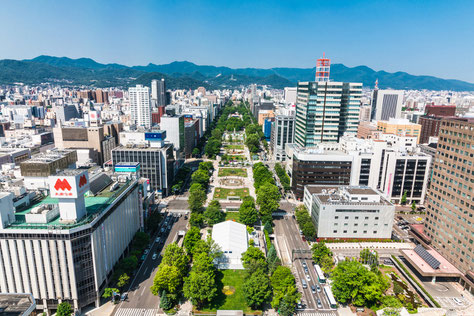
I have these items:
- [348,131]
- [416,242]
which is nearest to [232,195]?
[348,131]

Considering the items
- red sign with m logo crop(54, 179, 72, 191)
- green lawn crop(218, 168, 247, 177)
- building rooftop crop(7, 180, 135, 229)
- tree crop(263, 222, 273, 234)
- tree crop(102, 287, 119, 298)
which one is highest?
red sign with m logo crop(54, 179, 72, 191)

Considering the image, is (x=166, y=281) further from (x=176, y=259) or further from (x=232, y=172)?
(x=232, y=172)

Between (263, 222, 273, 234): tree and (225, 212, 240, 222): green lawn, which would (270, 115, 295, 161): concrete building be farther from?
(263, 222, 273, 234): tree

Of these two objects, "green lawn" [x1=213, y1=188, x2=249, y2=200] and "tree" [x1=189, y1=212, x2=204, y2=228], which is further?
"green lawn" [x1=213, y1=188, x2=249, y2=200]

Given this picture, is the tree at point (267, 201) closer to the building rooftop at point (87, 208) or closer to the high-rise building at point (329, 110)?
the high-rise building at point (329, 110)

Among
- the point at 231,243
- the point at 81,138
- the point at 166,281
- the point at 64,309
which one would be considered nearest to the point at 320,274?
the point at 231,243

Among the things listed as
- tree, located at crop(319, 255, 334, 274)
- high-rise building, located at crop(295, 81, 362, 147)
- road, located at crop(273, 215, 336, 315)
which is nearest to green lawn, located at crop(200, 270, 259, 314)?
road, located at crop(273, 215, 336, 315)

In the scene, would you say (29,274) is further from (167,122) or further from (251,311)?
(167,122)
